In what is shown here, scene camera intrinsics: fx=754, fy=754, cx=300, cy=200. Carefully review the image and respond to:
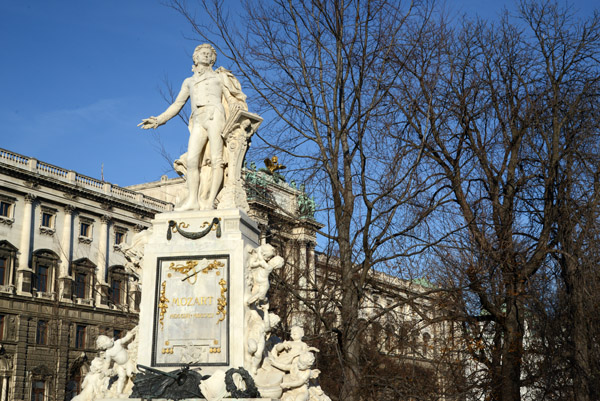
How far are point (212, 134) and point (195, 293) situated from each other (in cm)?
273

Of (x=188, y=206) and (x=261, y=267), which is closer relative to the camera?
(x=261, y=267)

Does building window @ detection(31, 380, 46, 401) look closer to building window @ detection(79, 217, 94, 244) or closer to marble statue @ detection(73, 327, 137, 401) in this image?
building window @ detection(79, 217, 94, 244)

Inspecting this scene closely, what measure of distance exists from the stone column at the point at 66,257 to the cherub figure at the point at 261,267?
4124 centimetres

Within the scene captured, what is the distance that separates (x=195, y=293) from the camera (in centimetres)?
1140

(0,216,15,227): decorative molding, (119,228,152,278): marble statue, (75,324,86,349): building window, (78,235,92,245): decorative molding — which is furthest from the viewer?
(78,235,92,245): decorative molding

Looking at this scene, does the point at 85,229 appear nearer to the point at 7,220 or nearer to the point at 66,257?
the point at 66,257

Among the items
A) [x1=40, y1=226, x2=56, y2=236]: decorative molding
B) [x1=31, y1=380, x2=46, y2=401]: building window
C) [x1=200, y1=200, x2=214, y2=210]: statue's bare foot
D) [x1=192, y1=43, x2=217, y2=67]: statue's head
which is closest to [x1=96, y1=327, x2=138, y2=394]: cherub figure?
[x1=200, y1=200, x2=214, y2=210]: statue's bare foot

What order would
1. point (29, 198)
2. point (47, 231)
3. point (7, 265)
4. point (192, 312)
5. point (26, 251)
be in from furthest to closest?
point (47, 231)
point (29, 198)
point (26, 251)
point (7, 265)
point (192, 312)

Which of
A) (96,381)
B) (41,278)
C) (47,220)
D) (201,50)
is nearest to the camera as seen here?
A: (96,381)

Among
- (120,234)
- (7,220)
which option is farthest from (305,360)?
(120,234)

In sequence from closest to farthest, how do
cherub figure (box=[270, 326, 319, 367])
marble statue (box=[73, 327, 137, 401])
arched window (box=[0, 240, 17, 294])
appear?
marble statue (box=[73, 327, 137, 401]) → cherub figure (box=[270, 326, 319, 367]) → arched window (box=[0, 240, 17, 294])

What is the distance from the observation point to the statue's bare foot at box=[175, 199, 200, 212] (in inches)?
484

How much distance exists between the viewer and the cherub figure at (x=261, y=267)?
1132 centimetres

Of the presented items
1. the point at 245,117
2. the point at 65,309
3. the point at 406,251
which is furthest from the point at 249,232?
the point at 65,309
